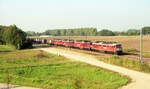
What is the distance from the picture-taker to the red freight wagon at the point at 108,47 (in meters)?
36.2

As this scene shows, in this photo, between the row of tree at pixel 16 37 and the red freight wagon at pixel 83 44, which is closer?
the red freight wagon at pixel 83 44

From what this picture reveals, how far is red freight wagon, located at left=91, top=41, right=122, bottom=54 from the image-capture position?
36.2 metres

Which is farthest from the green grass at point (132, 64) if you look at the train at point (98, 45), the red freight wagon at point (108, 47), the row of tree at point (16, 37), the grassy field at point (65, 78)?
the row of tree at point (16, 37)

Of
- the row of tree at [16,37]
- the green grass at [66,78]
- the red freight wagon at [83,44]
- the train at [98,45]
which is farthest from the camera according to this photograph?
the row of tree at [16,37]

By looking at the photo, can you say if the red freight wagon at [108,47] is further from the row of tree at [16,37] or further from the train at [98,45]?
the row of tree at [16,37]

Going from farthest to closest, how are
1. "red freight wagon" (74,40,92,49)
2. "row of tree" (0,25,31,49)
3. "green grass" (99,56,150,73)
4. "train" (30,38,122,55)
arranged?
"row of tree" (0,25,31,49) → "red freight wagon" (74,40,92,49) → "train" (30,38,122,55) → "green grass" (99,56,150,73)

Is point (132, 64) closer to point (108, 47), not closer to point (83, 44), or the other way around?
point (108, 47)

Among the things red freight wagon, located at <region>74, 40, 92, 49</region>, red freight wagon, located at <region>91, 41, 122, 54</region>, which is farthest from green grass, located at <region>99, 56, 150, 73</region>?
red freight wagon, located at <region>74, 40, 92, 49</region>

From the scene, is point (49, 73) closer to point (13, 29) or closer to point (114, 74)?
point (114, 74)

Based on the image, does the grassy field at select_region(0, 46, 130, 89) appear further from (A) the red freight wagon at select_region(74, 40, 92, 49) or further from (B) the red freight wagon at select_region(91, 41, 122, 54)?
(A) the red freight wagon at select_region(74, 40, 92, 49)

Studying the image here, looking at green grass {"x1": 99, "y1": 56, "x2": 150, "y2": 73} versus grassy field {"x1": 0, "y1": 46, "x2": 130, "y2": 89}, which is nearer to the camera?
grassy field {"x1": 0, "y1": 46, "x2": 130, "y2": 89}

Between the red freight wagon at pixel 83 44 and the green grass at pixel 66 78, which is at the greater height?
the red freight wagon at pixel 83 44

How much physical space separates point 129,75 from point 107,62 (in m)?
8.09

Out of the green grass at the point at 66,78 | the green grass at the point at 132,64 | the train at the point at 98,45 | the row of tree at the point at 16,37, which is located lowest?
the green grass at the point at 66,78
